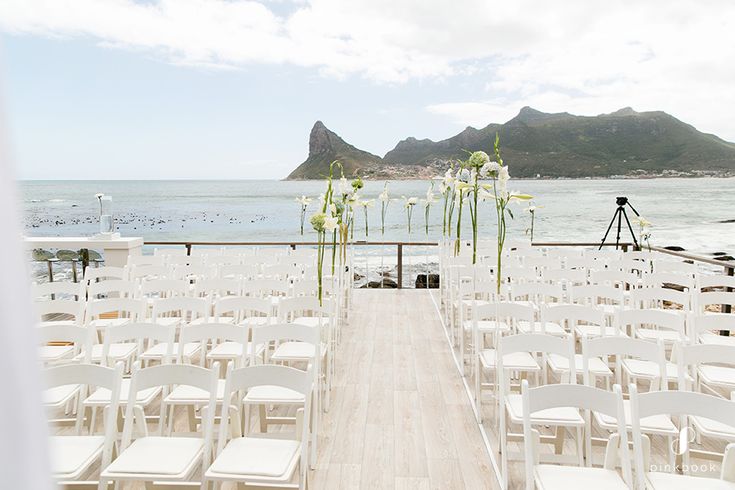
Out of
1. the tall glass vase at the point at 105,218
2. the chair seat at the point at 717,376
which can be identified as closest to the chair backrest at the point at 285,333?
the chair seat at the point at 717,376

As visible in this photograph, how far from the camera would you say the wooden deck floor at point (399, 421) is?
2.88 m

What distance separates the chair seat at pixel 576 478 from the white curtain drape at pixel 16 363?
2.09m

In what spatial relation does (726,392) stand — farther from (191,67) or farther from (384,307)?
(191,67)

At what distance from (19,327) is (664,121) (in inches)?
1267

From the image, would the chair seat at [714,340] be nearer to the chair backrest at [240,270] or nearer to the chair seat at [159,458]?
the chair seat at [159,458]

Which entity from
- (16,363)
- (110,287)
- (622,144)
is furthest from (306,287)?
(622,144)

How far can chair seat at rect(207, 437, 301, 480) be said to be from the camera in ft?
6.89

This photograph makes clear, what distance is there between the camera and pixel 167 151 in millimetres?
45281

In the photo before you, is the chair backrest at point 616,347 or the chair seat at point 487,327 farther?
the chair seat at point 487,327

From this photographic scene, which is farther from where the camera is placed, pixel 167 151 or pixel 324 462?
pixel 167 151

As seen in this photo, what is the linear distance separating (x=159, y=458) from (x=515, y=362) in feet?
7.96

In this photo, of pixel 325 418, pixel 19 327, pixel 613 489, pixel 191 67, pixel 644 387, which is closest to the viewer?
pixel 19 327

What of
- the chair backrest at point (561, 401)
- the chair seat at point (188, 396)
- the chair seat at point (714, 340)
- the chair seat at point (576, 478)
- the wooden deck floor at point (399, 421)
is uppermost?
the chair backrest at point (561, 401)

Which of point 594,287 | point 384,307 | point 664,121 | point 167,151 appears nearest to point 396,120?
point 664,121
